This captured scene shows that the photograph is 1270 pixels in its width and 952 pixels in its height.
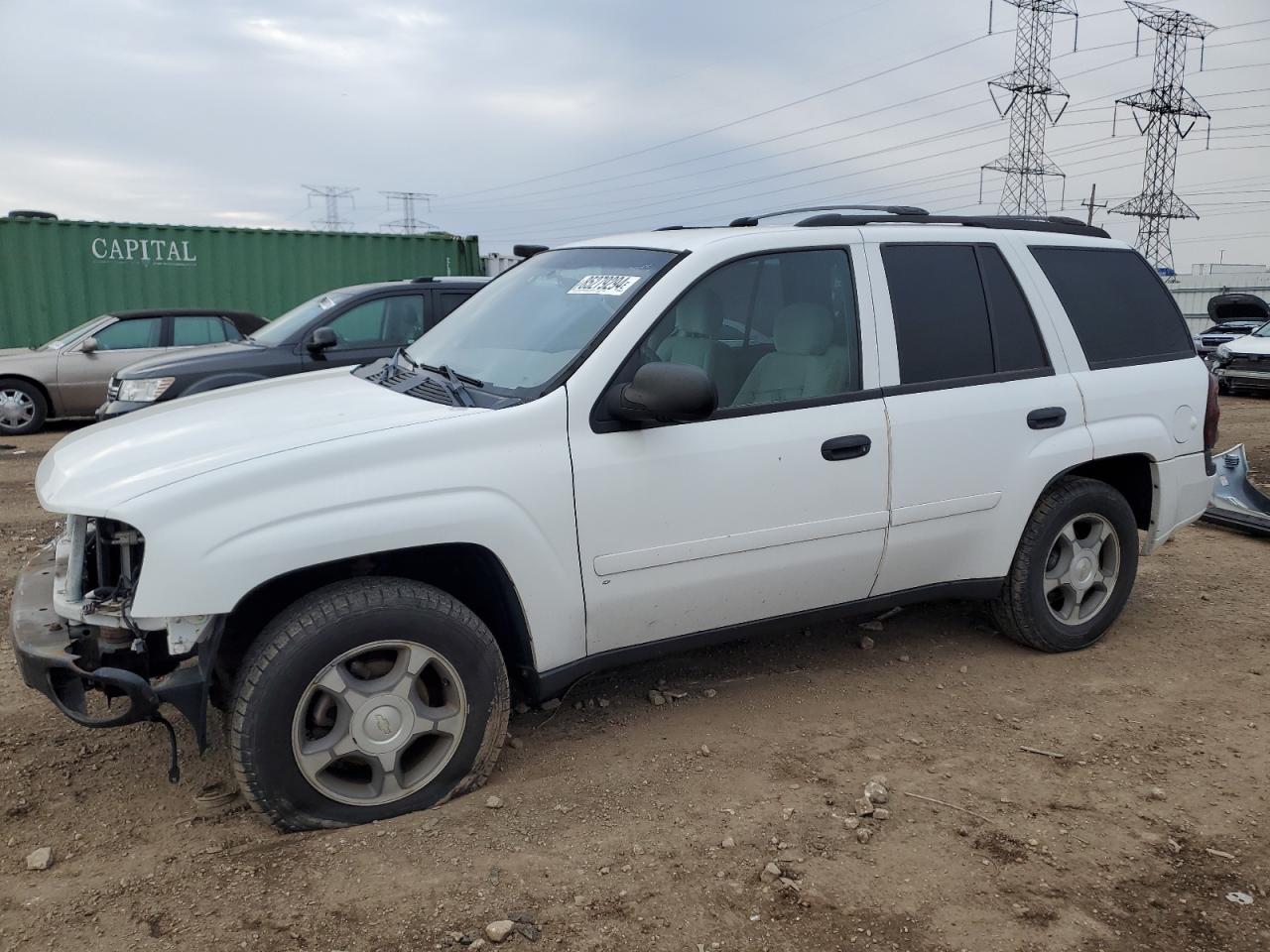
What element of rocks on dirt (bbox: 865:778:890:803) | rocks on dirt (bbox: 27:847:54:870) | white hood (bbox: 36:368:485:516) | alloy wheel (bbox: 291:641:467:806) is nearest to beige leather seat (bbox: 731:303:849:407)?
white hood (bbox: 36:368:485:516)

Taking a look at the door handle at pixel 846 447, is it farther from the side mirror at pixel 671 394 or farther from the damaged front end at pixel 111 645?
the damaged front end at pixel 111 645

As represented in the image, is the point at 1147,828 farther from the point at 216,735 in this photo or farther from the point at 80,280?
the point at 80,280

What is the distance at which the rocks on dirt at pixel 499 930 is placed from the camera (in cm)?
260

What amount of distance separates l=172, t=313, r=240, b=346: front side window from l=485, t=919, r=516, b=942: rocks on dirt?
1022cm

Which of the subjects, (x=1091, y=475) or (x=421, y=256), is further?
(x=421, y=256)

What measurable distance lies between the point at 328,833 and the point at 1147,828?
8.19 ft

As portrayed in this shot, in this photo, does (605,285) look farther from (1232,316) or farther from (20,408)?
(1232,316)

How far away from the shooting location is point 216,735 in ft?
12.4

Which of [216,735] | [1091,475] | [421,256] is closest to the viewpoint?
[216,735]

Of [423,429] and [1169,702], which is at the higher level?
[423,429]

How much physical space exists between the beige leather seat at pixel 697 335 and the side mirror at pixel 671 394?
29cm

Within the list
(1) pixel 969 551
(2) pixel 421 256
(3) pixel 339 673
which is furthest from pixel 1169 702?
(2) pixel 421 256

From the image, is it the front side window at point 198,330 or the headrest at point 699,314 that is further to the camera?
the front side window at point 198,330

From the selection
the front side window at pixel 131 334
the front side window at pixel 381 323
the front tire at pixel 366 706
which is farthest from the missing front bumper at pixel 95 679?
the front side window at pixel 131 334
